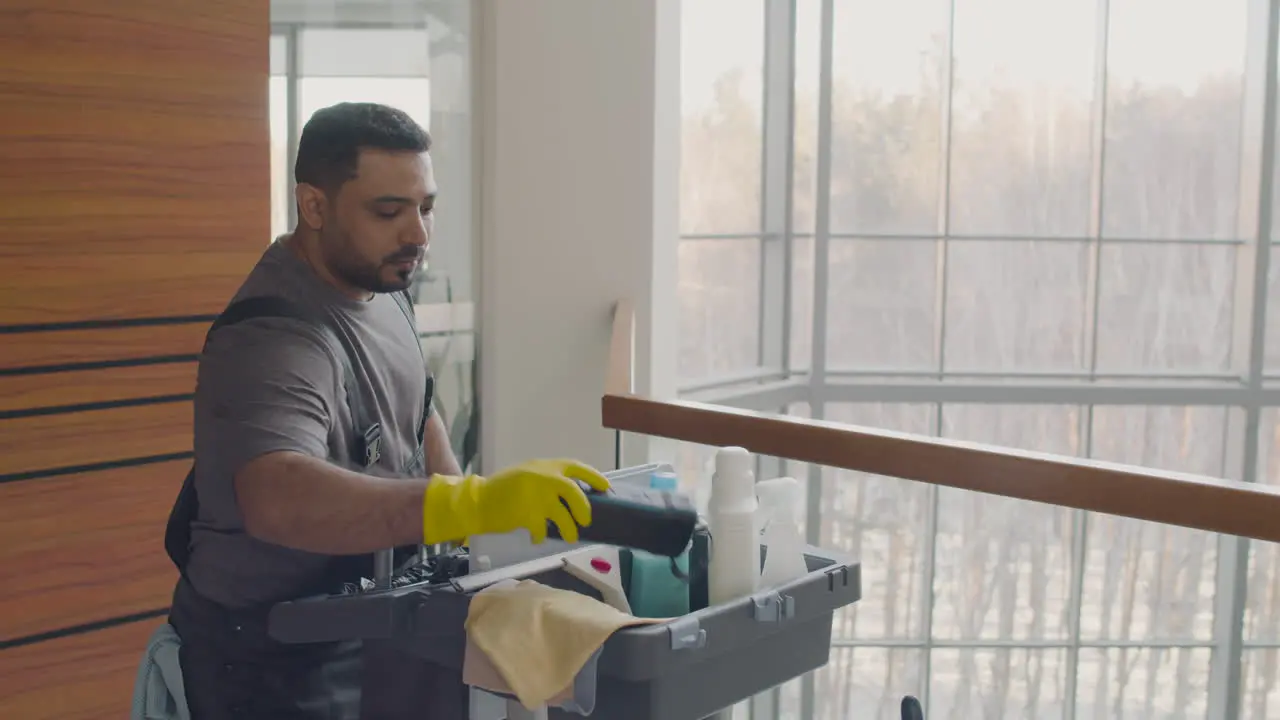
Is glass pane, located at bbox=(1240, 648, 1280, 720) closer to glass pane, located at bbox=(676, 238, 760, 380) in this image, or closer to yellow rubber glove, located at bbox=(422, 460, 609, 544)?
glass pane, located at bbox=(676, 238, 760, 380)

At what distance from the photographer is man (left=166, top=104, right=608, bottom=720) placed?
46.9 inches

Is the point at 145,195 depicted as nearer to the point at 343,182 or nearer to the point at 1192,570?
the point at 343,182

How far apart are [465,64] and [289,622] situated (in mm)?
2147

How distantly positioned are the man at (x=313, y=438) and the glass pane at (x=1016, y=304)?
484cm

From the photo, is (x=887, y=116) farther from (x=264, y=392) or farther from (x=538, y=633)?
(x=538, y=633)

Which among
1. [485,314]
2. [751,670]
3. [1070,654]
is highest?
[485,314]

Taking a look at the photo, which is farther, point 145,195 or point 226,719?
point 145,195

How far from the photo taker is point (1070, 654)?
5777mm

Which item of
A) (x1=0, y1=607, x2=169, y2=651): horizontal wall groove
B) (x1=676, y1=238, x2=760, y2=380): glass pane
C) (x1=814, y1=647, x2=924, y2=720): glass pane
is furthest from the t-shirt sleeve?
(x1=814, y1=647, x2=924, y2=720): glass pane

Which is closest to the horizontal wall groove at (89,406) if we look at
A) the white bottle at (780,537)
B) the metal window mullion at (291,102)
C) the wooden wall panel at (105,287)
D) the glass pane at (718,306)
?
the wooden wall panel at (105,287)

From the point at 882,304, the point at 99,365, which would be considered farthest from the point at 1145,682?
the point at 99,365

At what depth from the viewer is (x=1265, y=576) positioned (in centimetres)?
584

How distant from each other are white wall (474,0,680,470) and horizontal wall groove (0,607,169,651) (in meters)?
1.05

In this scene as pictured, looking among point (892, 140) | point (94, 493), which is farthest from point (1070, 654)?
point (94, 493)
